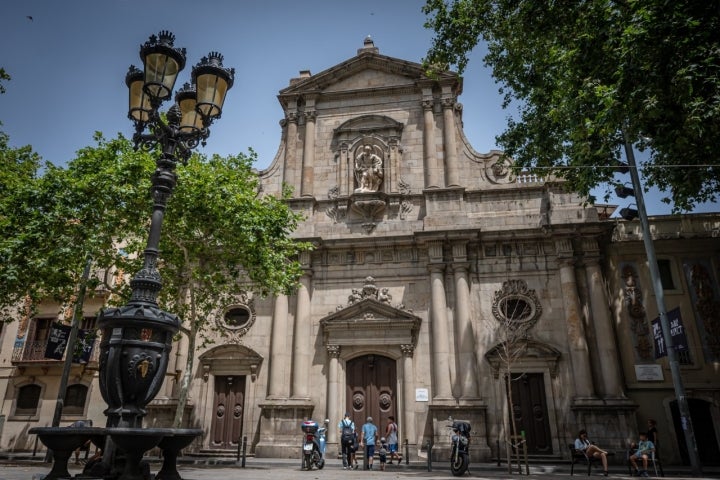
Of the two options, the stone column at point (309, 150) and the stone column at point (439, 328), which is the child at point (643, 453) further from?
the stone column at point (309, 150)

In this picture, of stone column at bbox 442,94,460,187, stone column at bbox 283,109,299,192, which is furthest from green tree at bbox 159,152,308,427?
stone column at bbox 442,94,460,187

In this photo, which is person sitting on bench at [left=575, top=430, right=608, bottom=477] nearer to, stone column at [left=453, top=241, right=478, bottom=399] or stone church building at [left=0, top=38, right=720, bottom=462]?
stone church building at [left=0, top=38, right=720, bottom=462]

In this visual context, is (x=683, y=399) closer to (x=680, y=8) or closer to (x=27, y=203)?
(x=680, y=8)

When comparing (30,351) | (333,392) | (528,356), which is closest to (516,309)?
(528,356)

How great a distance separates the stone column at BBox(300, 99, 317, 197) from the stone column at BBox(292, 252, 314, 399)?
320cm

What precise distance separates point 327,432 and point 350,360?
275cm

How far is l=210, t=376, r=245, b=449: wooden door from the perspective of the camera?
Answer: 62.8ft

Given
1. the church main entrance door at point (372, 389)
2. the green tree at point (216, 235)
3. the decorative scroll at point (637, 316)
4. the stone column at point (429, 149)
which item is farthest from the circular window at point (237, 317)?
the decorative scroll at point (637, 316)

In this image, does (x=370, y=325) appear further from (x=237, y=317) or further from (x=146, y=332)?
(x=146, y=332)

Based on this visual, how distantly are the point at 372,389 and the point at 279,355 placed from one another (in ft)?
12.2

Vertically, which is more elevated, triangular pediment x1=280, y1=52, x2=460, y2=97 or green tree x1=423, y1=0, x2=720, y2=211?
triangular pediment x1=280, y1=52, x2=460, y2=97

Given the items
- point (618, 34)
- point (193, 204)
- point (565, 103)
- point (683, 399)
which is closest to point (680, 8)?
point (618, 34)

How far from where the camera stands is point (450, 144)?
21516mm

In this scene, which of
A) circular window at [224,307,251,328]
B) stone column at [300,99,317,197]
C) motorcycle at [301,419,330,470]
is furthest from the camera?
stone column at [300,99,317,197]
